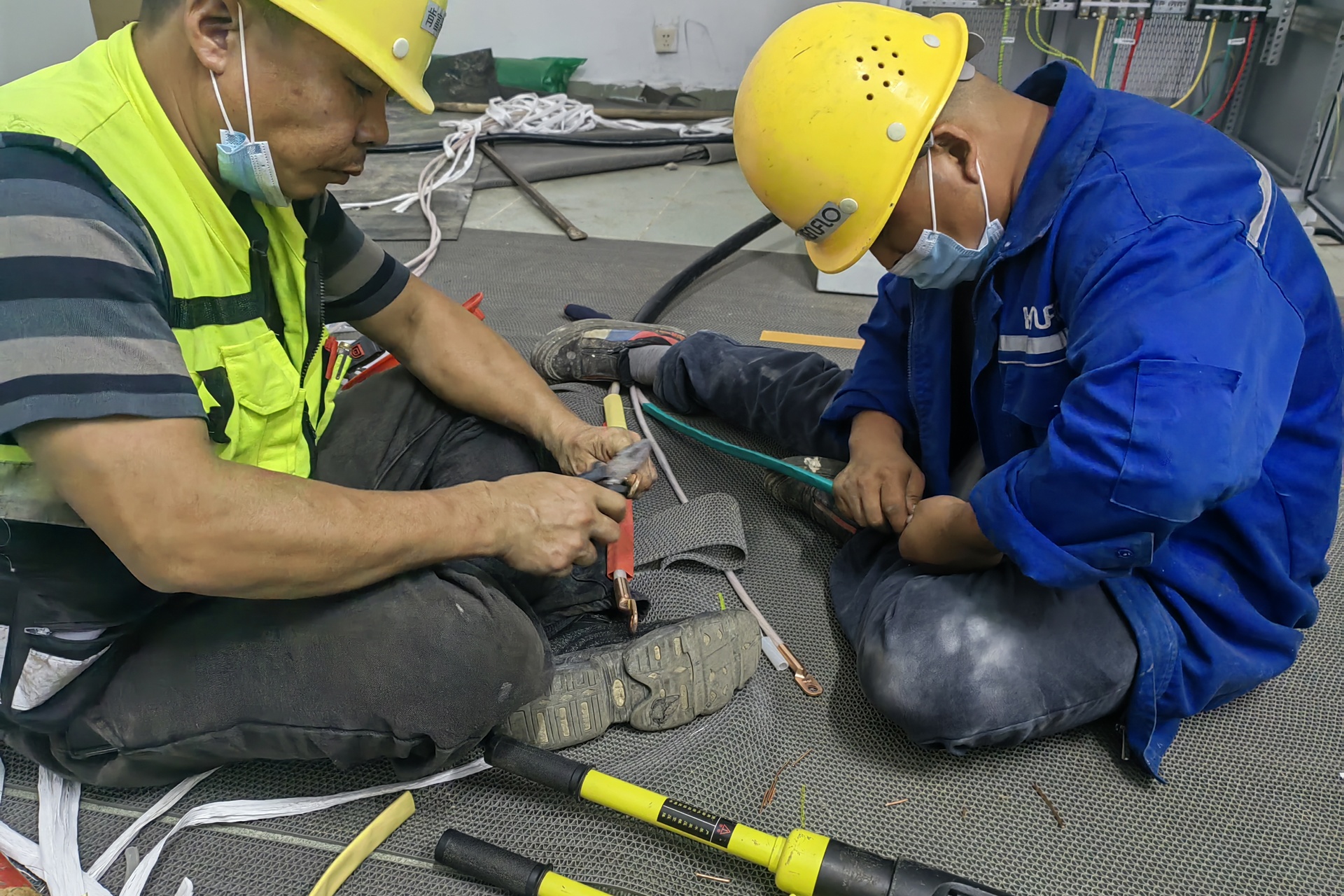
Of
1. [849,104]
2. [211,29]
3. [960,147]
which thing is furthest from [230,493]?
[960,147]

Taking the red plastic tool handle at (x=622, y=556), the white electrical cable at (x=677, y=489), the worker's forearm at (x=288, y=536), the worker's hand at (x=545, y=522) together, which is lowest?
the white electrical cable at (x=677, y=489)

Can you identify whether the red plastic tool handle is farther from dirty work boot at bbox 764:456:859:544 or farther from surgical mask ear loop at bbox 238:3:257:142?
surgical mask ear loop at bbox 238:3:257:142

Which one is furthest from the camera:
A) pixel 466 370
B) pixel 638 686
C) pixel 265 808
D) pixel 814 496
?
pixel 814 496

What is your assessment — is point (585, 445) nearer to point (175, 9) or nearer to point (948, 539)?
point (948, 539)

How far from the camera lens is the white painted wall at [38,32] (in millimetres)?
3281

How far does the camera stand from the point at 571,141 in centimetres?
420

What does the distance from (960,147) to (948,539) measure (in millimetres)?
523

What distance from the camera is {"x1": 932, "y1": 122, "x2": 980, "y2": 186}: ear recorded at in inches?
42.3

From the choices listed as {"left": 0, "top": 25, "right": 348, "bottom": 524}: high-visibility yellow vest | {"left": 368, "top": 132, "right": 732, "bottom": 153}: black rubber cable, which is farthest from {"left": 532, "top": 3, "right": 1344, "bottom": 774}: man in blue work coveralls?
{"left": 368, "top": 132, "right": 732, "bottom": 153}: black rubber cable

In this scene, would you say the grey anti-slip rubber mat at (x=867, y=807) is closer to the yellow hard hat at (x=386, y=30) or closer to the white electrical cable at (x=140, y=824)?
the white electrical cable at (x=140, y=824)

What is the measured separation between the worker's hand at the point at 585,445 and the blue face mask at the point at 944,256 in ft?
1.69

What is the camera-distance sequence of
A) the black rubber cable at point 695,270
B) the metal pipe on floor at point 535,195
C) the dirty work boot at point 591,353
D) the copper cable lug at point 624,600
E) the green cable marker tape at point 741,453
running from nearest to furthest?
1. the copper cable lug at point 624,600
2. the green cable marker tape at point 741,453
3. the dirty work boot at point 591,353
4. the black rubber cable at point 695,270
5. the metal pipe on floor at point 535,195

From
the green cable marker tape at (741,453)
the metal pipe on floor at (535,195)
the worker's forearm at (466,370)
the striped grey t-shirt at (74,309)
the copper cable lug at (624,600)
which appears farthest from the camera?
the metal pipe on floor at (535,195)

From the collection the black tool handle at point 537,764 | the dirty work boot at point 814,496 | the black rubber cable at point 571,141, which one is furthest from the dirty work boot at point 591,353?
the black rubber cable at point 571,141
